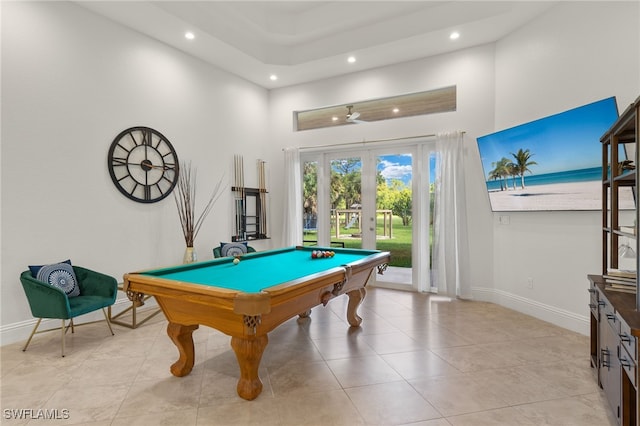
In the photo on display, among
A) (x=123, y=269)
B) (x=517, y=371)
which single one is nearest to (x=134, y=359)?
(x=123, y=269)

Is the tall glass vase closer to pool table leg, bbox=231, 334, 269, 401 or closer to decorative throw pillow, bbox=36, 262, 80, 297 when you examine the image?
decorative throw pillow, bbox=36, 262, 80, 297

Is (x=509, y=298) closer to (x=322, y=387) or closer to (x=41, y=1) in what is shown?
(x=322, y=387)

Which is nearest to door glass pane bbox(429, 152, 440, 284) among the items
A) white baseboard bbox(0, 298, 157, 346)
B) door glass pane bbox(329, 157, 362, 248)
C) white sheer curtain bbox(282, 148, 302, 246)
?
door glass pane bbox(329, 157, 362, 248)

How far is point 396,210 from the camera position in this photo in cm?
553

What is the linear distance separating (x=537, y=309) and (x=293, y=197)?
392 centimetres

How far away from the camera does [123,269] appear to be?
413cm

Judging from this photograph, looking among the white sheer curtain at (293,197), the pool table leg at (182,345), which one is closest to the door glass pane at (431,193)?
the white sheer curtain at (293,197)

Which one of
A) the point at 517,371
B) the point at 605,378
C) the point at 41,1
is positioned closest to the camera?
the point at 605,378

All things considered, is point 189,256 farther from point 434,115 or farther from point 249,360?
point 434,115

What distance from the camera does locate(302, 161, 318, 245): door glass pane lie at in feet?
20.3

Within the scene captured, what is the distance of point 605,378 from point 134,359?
11.6 ft

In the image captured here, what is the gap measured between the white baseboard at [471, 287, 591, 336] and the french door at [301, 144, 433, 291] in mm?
823

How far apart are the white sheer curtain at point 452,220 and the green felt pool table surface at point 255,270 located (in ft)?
5.69

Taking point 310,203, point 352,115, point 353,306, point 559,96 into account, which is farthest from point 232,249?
point 559,96
